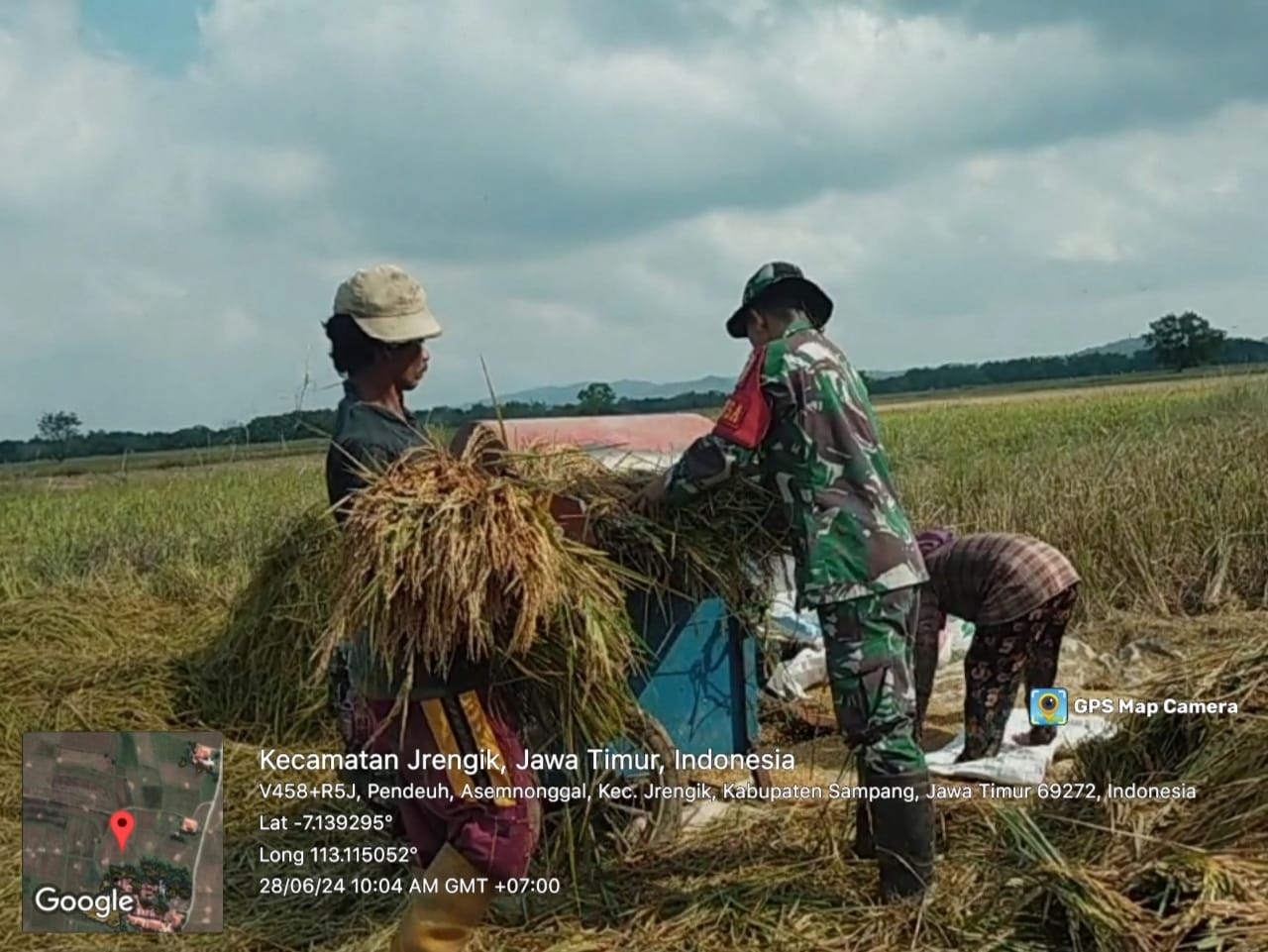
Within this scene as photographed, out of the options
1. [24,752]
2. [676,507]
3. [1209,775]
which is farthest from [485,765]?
[24,752]

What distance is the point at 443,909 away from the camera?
2.78 metres

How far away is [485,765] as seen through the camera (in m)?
2.83

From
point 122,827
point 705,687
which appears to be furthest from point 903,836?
point 122,827

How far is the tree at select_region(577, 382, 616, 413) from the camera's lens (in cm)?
454

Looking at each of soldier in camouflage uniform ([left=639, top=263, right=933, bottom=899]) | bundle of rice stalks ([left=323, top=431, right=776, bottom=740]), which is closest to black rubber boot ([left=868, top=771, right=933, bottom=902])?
soldier in camouflage uniform ([left=639, top=263, right=933, bottom=899])

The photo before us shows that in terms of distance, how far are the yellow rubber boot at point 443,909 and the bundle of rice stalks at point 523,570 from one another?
404 mm

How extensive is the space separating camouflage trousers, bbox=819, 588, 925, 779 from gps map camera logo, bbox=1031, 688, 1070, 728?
5.41 ft

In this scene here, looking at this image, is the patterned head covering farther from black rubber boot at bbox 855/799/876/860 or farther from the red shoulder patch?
the red shoulder patch

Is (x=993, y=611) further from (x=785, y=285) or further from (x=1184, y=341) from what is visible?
(x=1184, y=341)

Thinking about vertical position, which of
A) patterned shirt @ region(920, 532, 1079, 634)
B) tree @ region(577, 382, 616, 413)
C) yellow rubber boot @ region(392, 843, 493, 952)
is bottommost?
yellow rubber boot @ region(392, 843, 493, 952)

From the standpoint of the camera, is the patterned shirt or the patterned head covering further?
the patterned head covering

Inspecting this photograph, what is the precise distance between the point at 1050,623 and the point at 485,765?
266 centimetres

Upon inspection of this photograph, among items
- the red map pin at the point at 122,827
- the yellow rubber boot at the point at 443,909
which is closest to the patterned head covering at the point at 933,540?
the yellow rubber boot at the point at 443,909

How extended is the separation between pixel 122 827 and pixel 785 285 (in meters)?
2.61
